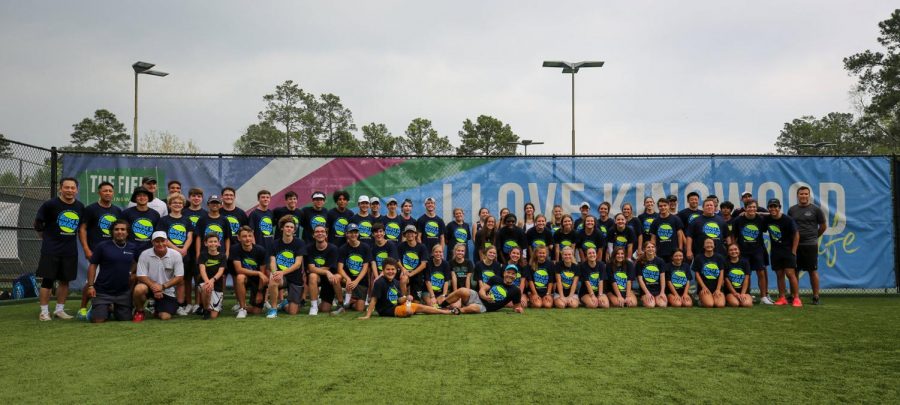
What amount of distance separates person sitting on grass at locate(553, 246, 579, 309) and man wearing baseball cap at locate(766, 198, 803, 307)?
326 centimetres

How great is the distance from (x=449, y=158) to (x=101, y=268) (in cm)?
575

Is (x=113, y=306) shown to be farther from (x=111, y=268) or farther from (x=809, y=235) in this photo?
(x=809, y=235)

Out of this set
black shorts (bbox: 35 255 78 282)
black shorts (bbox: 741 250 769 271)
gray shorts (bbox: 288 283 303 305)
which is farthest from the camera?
black shorts (bbox: 741 250 769 271)

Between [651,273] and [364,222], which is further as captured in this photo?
[364,222]

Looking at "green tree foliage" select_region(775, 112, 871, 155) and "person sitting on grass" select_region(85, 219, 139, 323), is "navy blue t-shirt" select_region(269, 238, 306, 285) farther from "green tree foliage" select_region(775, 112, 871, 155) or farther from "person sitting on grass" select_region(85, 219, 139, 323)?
"green tree foliage" select_region(775, 112, 871, 155)

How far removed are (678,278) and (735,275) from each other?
35.8 inches

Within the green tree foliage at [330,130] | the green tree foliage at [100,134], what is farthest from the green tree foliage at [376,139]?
the green tree foliage at [100,134]

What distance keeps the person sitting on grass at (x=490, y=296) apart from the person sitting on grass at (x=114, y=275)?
4.24 meters

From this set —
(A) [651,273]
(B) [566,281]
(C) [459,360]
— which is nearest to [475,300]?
(B) [566,281]

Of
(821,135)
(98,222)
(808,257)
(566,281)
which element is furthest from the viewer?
(821,135)

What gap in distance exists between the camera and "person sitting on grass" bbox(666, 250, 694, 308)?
8.89 meters

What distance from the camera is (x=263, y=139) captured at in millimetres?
50750

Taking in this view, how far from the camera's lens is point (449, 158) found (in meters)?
10.6

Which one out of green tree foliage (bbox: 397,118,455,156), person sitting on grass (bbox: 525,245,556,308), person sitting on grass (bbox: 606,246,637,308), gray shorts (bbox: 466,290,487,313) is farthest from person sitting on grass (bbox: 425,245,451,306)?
green tree foliage (bbox: 397,118,455,156)
